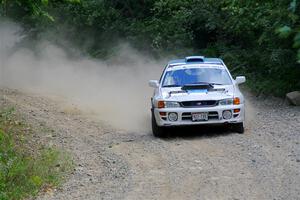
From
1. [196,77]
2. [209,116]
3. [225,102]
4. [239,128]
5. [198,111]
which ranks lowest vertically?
[239,128]

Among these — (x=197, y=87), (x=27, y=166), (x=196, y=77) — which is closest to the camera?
(x=27, y=166)

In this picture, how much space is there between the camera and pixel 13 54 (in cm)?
3431

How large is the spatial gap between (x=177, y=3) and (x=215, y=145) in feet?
54.4

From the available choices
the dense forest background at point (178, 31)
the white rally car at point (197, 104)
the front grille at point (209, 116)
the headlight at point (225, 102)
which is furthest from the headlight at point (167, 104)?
the dense forest background at point (178, 31)

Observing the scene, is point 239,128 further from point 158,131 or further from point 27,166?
point 27,166

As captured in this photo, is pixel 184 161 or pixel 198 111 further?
pixel 198 111

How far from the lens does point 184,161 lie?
10102mm

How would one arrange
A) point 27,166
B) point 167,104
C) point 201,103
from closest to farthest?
point 27,166 → point 201,103 → point 167,104

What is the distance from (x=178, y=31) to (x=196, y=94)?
14223mm

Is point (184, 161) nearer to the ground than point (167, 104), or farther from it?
nearer to the ground

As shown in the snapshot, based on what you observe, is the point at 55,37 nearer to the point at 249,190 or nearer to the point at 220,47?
the point at 220,47

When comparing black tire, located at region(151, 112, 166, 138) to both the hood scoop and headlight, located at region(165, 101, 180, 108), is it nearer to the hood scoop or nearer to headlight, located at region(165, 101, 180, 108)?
headlight, located at region(165, 101, 180, 108)

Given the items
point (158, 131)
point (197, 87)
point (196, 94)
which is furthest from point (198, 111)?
point (158, 131)

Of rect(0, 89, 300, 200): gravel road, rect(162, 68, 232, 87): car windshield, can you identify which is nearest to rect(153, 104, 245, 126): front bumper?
rect(0, 89, 300, 200): gravel road
